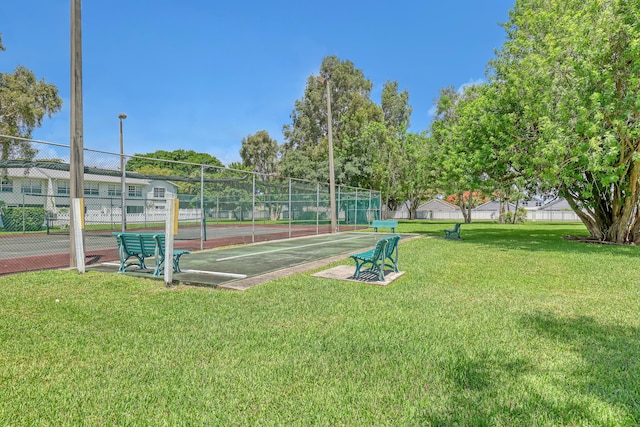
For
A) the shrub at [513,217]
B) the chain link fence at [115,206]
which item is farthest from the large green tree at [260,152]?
the shrub at [513,217]

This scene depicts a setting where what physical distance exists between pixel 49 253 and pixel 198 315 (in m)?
9.05

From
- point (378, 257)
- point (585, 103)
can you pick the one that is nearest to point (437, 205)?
point (585, 103)

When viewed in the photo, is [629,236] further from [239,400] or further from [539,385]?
[239,400]

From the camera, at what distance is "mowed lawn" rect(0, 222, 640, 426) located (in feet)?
8.02

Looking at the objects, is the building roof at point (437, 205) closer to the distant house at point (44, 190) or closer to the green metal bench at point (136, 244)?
the distant house at point (44, 190)

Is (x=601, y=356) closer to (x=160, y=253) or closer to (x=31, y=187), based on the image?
(x=160, y=253)

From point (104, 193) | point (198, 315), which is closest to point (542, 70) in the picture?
point (198, 315)

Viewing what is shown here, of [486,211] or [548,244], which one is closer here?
[548,244]

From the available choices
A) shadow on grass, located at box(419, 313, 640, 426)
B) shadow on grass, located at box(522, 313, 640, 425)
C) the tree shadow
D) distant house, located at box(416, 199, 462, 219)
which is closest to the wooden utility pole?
shadow on grass, located at box(419, 313, 640, 426)

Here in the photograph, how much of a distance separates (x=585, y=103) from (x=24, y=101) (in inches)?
1157

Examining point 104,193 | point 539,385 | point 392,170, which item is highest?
point 392,170

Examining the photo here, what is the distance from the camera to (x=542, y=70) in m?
13.1

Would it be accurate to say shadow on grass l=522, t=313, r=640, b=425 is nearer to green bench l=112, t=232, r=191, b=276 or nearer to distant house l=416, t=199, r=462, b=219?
green bench l=112, t=232, r=191, b=276

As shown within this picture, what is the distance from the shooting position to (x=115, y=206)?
52.7 feet
